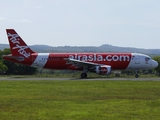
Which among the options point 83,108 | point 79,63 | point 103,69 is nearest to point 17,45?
point 79,63

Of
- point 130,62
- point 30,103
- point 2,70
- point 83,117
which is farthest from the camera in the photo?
point 2,70

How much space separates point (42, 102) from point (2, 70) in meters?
60.3

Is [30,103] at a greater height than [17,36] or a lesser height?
lesser

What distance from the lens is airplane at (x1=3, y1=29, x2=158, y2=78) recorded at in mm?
52406

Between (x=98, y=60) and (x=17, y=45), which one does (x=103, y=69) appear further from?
(x=17, y=45)

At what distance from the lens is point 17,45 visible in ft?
176

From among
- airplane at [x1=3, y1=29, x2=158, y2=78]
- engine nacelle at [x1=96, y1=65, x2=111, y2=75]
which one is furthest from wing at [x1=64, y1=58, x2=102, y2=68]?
engine nacelle at [x1=96, y1=65, x2=111, y2=75]

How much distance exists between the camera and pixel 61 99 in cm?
2288

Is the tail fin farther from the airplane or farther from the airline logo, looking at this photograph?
the airline logo

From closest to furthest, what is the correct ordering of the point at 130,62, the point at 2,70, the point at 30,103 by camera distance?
the point at 30,103 → the point at 130,62 → the point at 2,70

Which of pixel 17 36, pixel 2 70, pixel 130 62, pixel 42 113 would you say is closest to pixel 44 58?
pixel 17 36

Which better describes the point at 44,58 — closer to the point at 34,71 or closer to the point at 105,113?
the point at 34,71

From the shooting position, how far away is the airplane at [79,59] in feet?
172

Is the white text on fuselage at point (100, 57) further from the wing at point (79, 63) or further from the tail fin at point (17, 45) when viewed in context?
the tail fin at point (17, 45)
